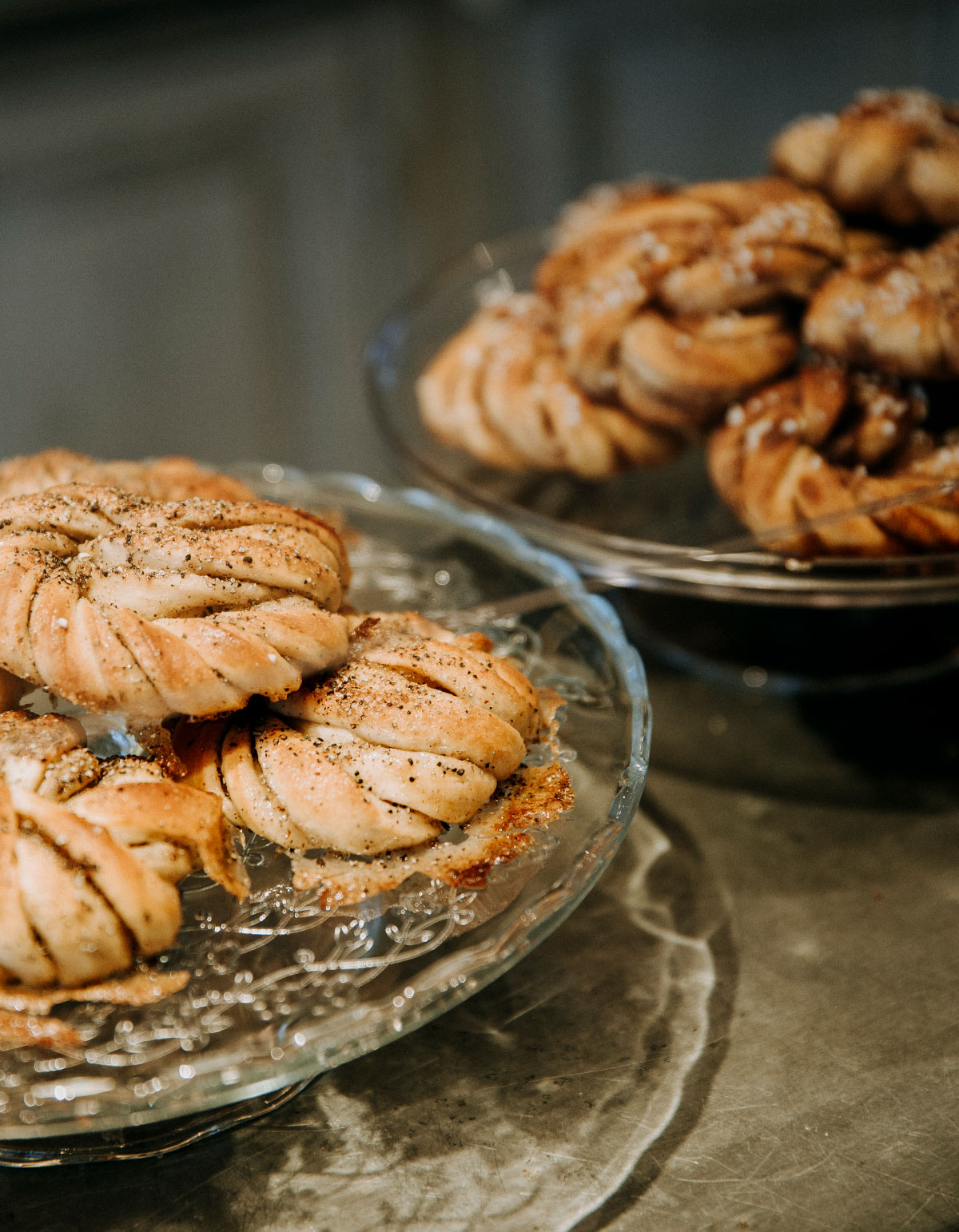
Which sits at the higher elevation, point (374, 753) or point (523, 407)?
point (523, 407)

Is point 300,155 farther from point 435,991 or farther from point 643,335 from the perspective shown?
point 435,991

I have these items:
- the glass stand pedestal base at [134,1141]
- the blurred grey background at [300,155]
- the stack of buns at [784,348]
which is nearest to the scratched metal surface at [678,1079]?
the glass stand pedestal base at [134,1141]

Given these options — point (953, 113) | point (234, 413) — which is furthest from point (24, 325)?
point (953, 113)

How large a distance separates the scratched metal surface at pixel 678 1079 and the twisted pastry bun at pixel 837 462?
280mm

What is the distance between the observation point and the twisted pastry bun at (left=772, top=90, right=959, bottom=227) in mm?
1109

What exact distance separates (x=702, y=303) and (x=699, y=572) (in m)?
0.31

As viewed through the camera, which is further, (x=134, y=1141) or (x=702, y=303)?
(x=702, y=303)

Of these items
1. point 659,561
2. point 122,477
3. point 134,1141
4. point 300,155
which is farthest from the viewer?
point 300,155

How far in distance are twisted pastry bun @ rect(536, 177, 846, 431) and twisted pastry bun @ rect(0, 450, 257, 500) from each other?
435mm

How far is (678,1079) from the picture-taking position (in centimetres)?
84

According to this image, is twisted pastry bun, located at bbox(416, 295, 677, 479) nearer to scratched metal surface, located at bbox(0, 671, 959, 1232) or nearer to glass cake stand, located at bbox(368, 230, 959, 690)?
glass cake stand, located at bbox(368, 230, 959, 690)

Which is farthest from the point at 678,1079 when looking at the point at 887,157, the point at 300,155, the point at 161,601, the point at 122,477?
the point at 300,155

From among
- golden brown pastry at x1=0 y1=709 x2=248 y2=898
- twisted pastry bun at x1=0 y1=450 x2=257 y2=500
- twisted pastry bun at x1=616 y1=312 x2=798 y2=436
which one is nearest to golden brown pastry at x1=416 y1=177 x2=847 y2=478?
twisted pastry bun at x1=616 y1=312 x2=798 y2=436

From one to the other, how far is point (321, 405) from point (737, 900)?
1.41 meters
